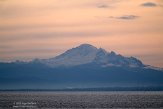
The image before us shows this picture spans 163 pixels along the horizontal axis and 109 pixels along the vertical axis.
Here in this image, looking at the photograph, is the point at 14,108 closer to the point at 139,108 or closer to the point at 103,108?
the point at 103,108

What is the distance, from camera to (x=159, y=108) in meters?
114

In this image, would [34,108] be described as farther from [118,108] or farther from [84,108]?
[118,108]

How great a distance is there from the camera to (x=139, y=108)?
11744 cm

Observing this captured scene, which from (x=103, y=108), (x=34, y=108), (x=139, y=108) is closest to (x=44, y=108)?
(x=34, y=108)

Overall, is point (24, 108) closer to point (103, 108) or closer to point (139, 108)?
point (103, 108)

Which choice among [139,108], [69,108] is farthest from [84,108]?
[139,108]

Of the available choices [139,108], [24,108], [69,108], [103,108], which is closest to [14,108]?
[24,108]

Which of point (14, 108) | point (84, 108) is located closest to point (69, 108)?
point (84, 108)

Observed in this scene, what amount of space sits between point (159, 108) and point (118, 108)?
27.6 ft

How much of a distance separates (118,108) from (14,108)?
21.6m

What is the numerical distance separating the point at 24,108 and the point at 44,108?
13.6 feet

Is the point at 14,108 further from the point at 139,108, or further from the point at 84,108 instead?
the point at 139,108

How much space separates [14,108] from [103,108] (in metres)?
18.5

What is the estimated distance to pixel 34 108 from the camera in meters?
115
